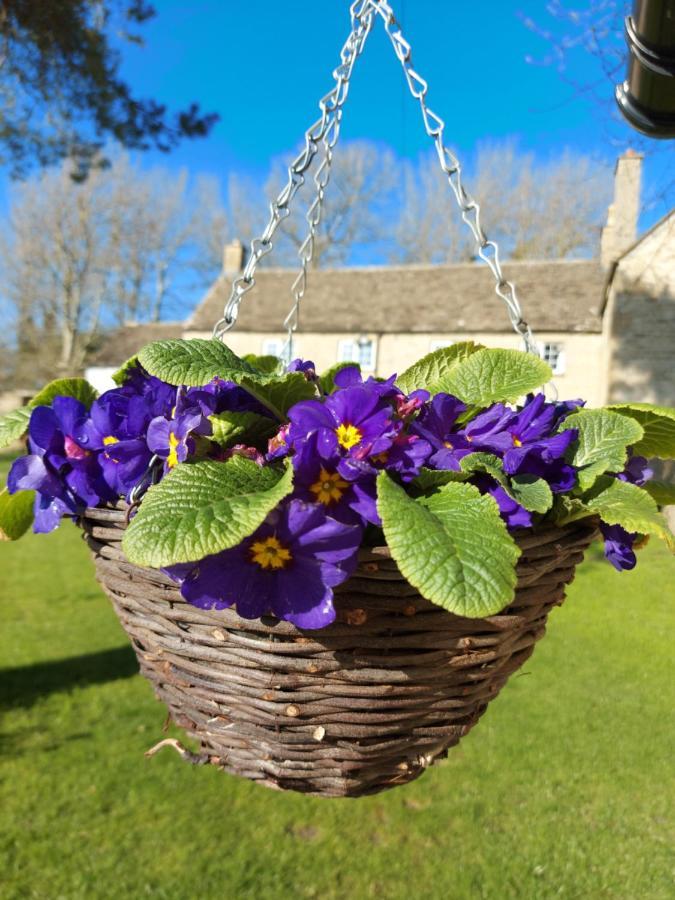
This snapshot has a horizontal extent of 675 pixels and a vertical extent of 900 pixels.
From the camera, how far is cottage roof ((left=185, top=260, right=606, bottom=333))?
1586 centimetres

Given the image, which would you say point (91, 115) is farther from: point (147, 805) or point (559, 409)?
point (559, 409)

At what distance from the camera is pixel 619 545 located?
0.88 metres

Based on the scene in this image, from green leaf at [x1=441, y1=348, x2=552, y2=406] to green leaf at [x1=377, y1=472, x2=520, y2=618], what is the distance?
9.3 inches

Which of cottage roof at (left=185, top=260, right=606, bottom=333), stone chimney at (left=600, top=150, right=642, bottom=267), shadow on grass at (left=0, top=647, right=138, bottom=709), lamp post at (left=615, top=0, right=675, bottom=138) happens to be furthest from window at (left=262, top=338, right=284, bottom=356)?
lamp post at (left=615, top=0, right=675, bottom=138)

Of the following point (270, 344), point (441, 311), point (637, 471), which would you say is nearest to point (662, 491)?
point (637, 471)

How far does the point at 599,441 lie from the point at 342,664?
0.43m

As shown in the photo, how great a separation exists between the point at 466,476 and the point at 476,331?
613 inches

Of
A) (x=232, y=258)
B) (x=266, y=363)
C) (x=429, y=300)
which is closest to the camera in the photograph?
(x=266, y=363)

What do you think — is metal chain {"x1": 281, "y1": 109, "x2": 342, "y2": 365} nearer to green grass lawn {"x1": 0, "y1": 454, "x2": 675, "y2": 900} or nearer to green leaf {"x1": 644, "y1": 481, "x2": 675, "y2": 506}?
green leaf {"x1": 644, "y1": 481, "x2": 675, "y2": 506}

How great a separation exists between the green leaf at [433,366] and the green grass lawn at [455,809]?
129 cm

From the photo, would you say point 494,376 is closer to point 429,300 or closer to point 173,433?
point 173,433

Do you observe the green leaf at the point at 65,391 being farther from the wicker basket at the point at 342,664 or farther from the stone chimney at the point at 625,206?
the stone chimney at the point at 625,206

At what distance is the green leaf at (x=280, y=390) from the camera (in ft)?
2.54

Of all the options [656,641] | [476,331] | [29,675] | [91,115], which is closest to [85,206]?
[476,331]
